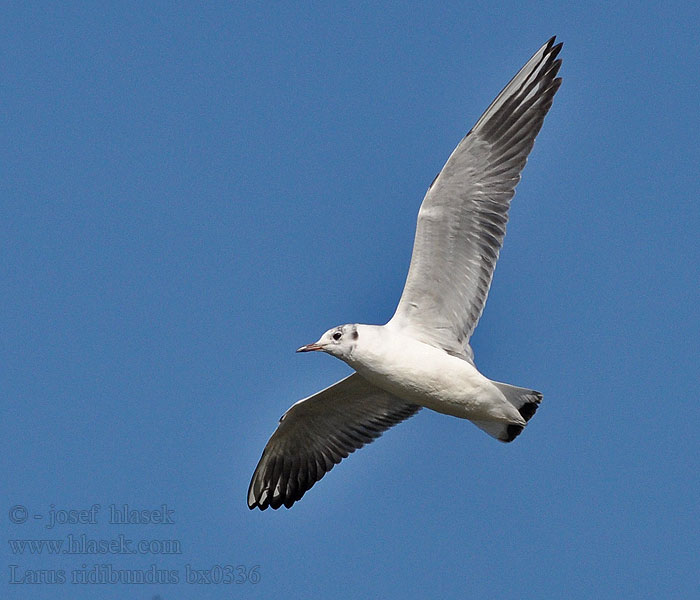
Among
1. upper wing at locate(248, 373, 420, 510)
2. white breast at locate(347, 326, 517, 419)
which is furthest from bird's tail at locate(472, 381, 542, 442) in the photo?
upper wing at locate(248, 373, 420, 510)

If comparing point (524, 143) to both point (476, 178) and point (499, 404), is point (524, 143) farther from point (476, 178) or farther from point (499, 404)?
point (499, 404)

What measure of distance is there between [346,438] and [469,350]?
7.39 ft

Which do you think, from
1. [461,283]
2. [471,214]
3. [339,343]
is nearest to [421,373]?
[339,343]

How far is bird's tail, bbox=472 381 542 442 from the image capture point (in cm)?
1315

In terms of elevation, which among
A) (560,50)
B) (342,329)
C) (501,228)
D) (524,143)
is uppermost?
(560,50)

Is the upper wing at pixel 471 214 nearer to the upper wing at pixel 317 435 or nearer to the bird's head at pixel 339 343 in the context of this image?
the bird's head at pixel 339 343

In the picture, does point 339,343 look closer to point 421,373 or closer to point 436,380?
point 421,373

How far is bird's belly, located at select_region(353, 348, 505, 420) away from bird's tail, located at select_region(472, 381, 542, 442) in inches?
8.0

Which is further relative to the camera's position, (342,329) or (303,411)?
(303,411)

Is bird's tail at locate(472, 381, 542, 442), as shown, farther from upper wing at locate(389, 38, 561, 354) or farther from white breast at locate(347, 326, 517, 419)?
upper wing at locate(389, 38, 561, 354)

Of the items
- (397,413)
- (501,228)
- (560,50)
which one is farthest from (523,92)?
(397,413)

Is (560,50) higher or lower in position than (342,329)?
higher

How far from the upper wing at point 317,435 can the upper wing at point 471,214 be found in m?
1.39

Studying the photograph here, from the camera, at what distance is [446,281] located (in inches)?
516
